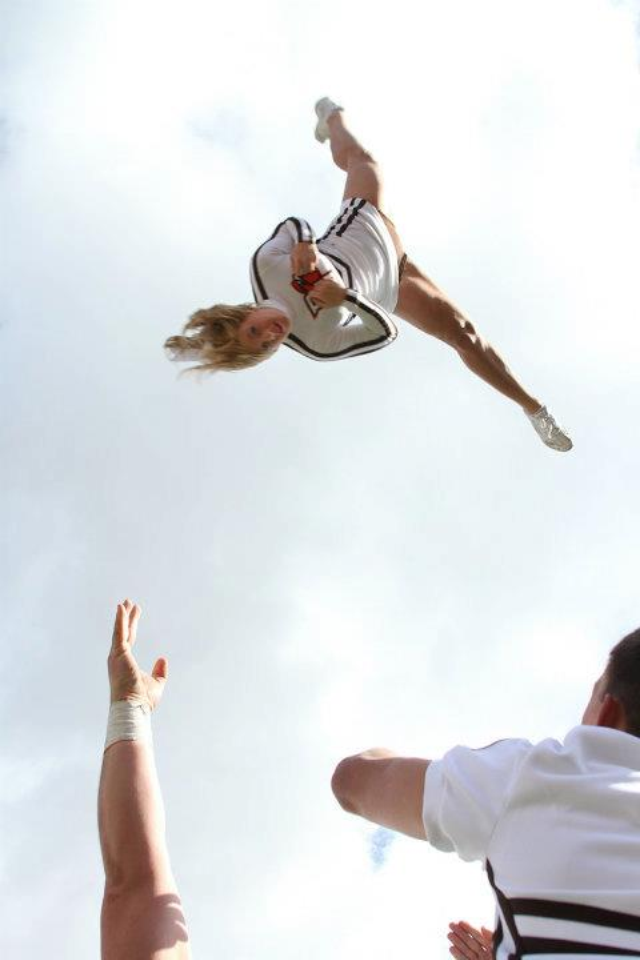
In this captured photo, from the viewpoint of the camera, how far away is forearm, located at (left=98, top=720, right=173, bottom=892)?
287 centimetres

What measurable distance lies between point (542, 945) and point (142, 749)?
1.77 m

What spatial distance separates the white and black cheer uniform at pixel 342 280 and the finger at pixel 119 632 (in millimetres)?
2876

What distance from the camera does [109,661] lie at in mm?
4215

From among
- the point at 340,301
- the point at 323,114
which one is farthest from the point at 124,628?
the point at 323,114

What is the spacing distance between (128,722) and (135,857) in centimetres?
75

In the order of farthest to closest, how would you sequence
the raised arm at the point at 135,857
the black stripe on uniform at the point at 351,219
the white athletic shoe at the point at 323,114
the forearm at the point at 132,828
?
1. the white athletic shoe at the point at 323,114
2. the black stripe on uniform at the point at 351,219
3. the forearm at the point at 132,828
4. the raised arm at the point at 135,857

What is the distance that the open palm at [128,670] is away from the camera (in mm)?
3932

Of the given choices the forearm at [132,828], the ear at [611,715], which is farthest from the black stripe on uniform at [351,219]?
the ear at [611,715]

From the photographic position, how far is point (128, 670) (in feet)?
13.4

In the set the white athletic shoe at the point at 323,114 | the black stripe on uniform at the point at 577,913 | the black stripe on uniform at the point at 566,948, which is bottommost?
the black stripe on uniform at the point at 566,948

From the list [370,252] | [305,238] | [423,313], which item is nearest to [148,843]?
[305,238]

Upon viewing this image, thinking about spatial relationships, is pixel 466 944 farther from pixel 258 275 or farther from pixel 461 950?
pixel 258 275

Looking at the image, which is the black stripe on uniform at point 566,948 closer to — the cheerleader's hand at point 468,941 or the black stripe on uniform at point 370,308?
the cheerleader's hand at point 468,941

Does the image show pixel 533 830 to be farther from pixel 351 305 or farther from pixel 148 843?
pixel 351 305
